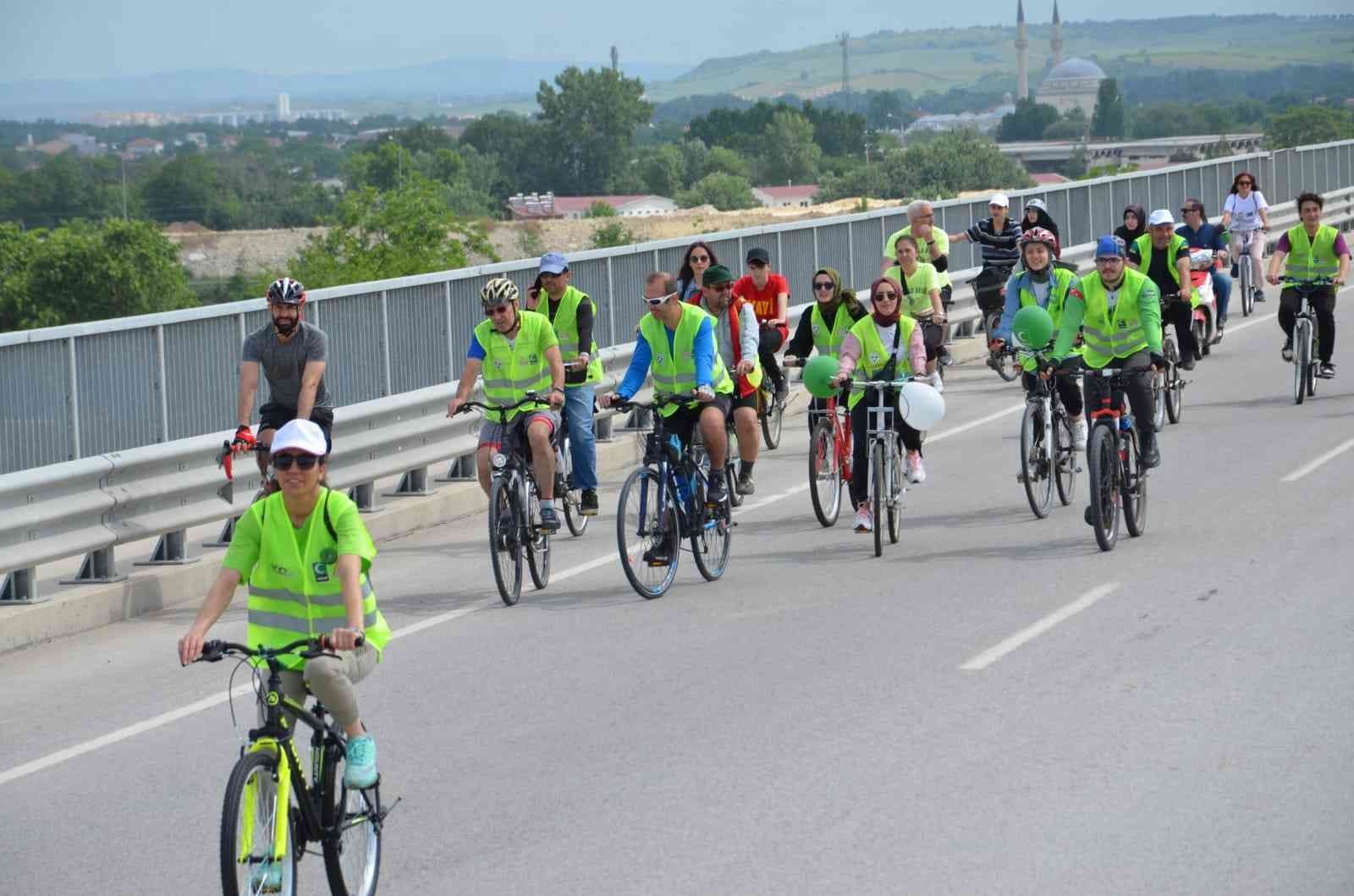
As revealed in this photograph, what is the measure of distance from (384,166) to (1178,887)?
193 meters

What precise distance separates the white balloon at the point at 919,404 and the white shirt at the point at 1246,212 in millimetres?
16062

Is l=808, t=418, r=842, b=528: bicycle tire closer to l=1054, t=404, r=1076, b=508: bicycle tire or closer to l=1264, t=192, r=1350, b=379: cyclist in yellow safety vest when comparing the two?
l=1054, t=404, r=1076, b=508: bicycle tire

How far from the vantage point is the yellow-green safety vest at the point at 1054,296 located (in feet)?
48.3

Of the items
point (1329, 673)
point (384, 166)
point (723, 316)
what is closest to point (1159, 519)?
point (723, 316)

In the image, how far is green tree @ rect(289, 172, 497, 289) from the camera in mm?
92562

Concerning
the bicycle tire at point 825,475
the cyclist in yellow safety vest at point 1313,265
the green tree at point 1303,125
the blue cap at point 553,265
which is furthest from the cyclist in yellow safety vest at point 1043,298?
the green tree at point 1303,125

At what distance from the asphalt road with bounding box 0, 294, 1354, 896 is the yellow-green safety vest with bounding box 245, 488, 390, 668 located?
912 mm

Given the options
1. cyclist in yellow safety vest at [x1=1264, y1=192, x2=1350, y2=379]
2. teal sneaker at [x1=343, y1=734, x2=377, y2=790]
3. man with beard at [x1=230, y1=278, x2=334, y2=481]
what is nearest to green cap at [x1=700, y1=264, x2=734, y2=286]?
man with beard at [x1=230, y1=278, x2=334, y2=481]

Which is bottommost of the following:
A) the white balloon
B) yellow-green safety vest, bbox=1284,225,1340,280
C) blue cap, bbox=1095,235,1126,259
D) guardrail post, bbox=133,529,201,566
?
guardrail post, bbox=133,529,201,566

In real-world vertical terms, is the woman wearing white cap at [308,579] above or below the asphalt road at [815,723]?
above

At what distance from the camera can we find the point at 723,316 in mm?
15695

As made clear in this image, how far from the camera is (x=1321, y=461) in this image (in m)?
16.5

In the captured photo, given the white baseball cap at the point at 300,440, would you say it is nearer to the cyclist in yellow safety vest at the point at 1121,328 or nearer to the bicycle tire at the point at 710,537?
the bicycle tire at the point at 710,537

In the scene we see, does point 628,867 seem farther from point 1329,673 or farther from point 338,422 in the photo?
point 338,422
